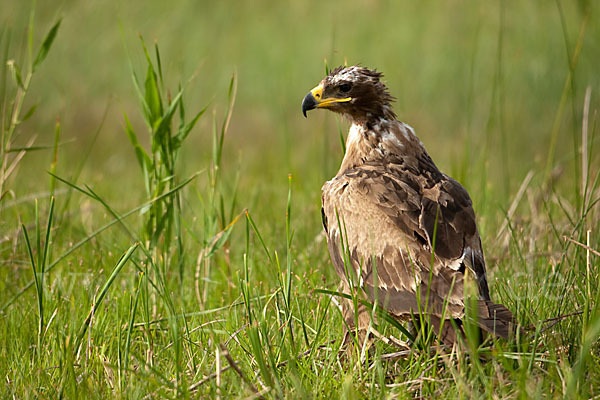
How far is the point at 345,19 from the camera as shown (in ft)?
35.3

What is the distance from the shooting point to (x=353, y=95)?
376cm

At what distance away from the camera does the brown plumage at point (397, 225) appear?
290 cm

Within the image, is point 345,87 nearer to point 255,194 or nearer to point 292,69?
point 255,194

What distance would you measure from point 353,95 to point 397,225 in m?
0.93

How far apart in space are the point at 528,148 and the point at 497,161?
749mm

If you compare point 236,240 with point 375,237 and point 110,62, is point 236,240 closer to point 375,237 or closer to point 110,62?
point 375,237

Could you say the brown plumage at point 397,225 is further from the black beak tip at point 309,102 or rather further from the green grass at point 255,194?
the green grass at point 255,194

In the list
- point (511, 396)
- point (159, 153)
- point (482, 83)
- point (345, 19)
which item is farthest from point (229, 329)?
point (345, 19)

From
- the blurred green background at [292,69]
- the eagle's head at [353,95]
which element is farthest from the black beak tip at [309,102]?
the blurred green background at [292,69]

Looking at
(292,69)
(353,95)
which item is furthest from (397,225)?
(292,69)

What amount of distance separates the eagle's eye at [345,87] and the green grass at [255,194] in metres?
0.21

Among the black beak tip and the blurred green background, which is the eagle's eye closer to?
the black beak tip

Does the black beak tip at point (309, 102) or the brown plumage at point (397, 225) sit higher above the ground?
the black beak tip at point (309, 102)

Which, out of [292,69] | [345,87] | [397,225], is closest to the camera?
[397,225]
